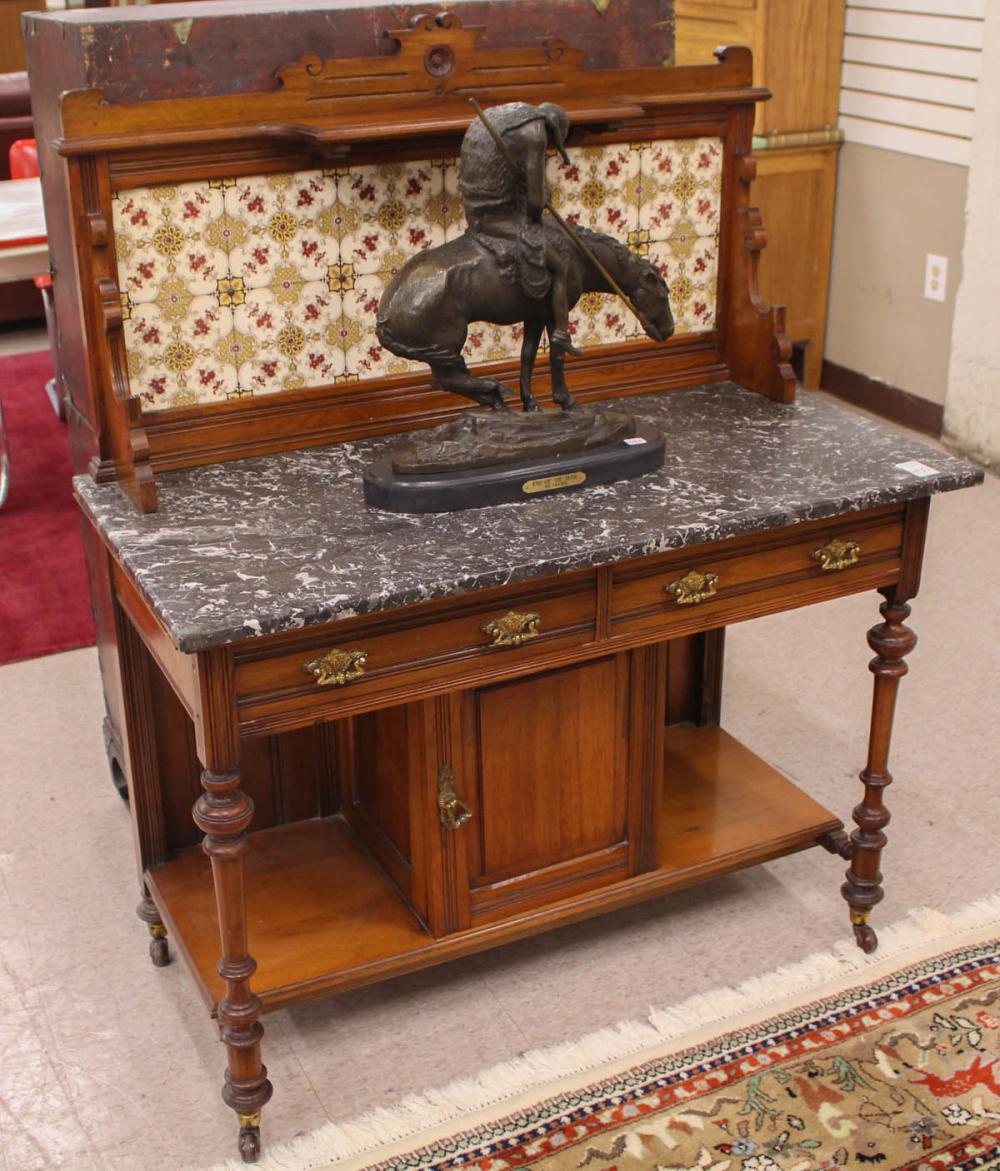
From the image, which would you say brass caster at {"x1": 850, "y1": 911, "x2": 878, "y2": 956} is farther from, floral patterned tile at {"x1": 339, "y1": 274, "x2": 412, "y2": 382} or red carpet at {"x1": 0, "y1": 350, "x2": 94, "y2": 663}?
red carpet at {"x1": 0, "y1": 350, "x2": 94, "y2": 663}

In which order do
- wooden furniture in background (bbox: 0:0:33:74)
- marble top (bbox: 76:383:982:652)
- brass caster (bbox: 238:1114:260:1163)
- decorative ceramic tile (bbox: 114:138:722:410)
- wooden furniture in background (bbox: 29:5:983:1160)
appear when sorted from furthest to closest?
1. wooden furniture in background (bbox: 0:0:33:74)
2. decorative ceramic tile (bbox: 114:138:722:410)
3. brass caster (bbox: 238:1114:260:1163)
4. wooden furniture in background (bbox: 29:5:983:1160)
5. marble top (bbox: 76:383:982:652)

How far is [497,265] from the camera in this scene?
2.23 m

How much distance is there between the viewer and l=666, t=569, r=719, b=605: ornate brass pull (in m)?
2.22

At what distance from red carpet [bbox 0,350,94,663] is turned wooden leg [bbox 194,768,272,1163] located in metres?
1.77

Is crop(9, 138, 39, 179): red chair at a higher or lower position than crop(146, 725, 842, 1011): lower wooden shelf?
higher

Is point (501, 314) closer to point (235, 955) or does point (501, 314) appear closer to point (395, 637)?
point (395, 637)

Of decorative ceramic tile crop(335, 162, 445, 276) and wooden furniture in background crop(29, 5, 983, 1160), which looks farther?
decorative ceramic tile crop(335, 162, 445, 276)

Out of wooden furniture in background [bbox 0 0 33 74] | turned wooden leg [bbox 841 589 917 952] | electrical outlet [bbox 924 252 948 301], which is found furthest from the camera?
wooden furniture in background [bbox 0 0 33 74]

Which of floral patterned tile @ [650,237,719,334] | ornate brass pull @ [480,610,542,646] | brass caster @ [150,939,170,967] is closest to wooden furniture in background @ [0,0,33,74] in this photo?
floral patterned tile @ [650,237,719,334]

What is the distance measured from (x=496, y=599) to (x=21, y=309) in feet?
15.4

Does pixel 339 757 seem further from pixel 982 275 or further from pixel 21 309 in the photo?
pixel 21 309

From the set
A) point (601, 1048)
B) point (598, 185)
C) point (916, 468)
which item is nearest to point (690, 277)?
point (598, 185)

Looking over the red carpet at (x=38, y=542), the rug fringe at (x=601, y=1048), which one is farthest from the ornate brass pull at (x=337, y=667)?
the red carpet at (x=38, y=542)

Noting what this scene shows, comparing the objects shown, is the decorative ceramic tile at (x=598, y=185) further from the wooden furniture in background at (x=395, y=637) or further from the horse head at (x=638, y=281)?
the horse head at (x=638, y=281)
